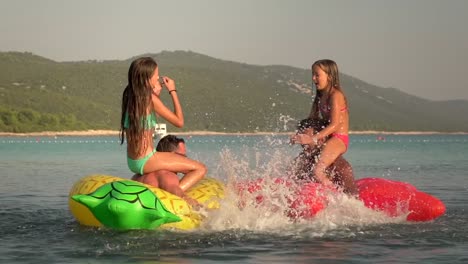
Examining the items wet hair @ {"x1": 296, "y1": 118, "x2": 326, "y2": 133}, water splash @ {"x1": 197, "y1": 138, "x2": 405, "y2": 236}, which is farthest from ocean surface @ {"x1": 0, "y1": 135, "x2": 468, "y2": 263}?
wet hair @ {"x1": 296, "y1": 118, "x2": 326, "y2": 133}

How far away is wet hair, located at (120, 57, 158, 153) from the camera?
425 inches

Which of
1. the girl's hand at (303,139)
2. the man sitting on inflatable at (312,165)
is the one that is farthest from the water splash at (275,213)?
the girl's hand at (303,139)

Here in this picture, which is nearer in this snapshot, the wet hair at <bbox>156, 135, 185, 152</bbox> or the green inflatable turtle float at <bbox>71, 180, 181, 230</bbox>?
the green inflatable turtle float at <bbox>71, 180, 181, 230</bbox>

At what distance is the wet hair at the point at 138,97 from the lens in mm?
10797

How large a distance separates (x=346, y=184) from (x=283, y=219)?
1037 millimetres

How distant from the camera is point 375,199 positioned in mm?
11914

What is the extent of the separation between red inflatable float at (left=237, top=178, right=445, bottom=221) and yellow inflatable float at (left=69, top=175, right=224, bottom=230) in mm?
1107

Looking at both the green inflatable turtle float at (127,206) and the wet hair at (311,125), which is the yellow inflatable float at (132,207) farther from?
the wet hair at (311,125)

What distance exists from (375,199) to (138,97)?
3.73m

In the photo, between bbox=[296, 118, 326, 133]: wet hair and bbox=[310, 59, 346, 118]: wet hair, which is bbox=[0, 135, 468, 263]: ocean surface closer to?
bbox=[296, 118, 326, 133]: wet hair

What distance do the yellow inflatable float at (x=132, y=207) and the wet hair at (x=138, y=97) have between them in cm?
62

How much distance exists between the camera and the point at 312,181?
11.4m

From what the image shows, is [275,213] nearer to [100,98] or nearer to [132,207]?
[132,207]

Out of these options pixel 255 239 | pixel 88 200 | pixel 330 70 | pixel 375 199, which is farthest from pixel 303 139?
pixel 88 200
